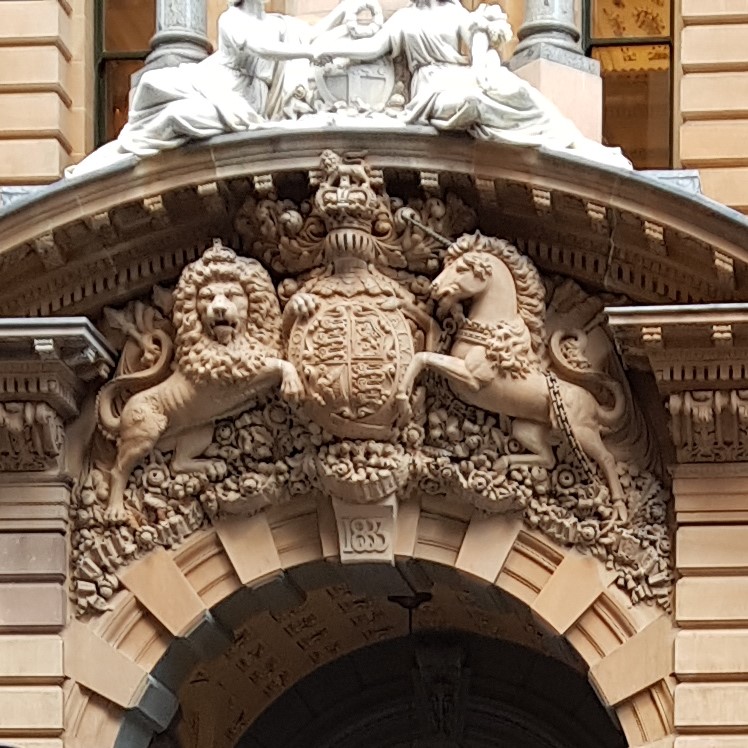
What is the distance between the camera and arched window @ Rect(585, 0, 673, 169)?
21.8 m

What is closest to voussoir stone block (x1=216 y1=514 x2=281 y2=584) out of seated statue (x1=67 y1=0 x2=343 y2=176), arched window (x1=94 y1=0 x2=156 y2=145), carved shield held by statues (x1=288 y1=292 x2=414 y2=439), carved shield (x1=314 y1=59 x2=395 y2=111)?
carved shield held by statues (x1=288 y1=292 x2=414 y2=439)

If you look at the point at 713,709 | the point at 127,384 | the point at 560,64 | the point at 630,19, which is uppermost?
the point at 630,19

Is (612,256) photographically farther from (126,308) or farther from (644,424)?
(126,308)

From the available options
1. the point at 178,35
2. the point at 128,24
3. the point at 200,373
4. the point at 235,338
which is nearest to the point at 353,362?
the point at 235,338

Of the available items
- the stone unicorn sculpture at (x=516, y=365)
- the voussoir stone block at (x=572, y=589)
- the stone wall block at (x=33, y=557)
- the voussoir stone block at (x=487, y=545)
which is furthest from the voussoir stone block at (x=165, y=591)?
the voussoir stone block at (x=572, y=589)

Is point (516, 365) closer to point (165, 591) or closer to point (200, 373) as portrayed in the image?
point (200, 373)

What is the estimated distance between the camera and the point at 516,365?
1945cm

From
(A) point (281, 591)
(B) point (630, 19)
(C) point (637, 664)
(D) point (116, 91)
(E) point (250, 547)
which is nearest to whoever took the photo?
(C) point (637, 664)

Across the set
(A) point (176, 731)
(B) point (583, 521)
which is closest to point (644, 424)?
(B) point (583, 521)

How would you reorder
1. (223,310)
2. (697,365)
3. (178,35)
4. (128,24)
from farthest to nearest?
(128,24) < (178,35) < (223,310) < (697,365)

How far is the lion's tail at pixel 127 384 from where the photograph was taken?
19891mm

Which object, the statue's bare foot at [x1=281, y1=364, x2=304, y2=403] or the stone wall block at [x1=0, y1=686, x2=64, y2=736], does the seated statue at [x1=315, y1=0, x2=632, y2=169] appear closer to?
the statue's bare foot at [x1=281, y1=364, x2=304, y2=403]

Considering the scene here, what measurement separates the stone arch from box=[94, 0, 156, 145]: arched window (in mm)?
3287

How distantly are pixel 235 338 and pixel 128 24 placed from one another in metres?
3.52
